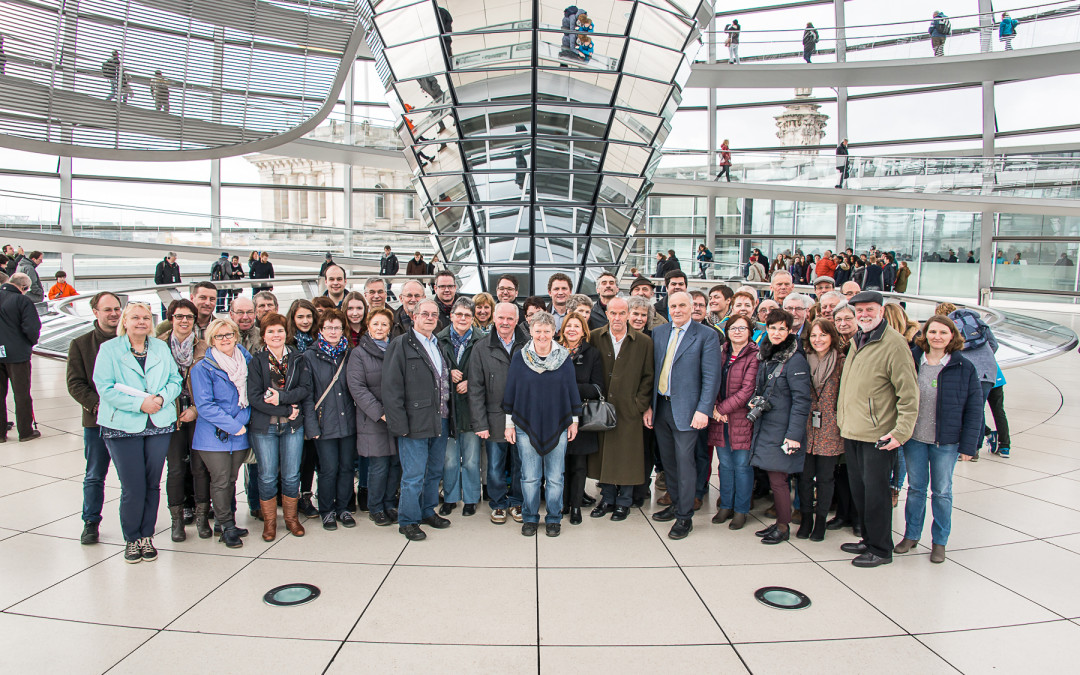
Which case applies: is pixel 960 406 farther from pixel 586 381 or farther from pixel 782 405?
pixel 586 381

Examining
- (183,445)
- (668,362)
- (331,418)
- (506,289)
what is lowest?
(183,445)

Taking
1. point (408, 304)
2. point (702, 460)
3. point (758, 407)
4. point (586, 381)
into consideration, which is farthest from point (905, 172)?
point (408, 304)

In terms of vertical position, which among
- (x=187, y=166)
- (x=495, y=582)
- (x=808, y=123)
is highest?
(x=808, y=123)

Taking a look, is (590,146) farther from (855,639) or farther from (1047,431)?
(855,639)

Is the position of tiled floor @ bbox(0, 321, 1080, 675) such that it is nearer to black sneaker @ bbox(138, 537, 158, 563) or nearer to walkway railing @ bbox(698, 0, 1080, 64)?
black sneaker @ bbox(138, 537, 158, 563)

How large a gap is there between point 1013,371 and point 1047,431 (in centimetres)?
547

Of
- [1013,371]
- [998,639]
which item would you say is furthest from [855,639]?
[1013,371]

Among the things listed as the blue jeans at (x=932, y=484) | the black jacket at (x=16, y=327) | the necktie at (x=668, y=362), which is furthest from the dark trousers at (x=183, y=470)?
the blue jeans at (x=932, y=484)

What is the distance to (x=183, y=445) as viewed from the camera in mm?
4789

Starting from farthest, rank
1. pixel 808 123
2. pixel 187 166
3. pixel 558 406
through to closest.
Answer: pixel 808 123 → pixel 187 166 → pixel 558 406

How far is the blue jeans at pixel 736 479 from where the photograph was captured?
199 inches

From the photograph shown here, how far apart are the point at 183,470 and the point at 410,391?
1.74 meters

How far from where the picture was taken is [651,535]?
4.92 metres

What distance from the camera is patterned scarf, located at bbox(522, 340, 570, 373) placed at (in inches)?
191
